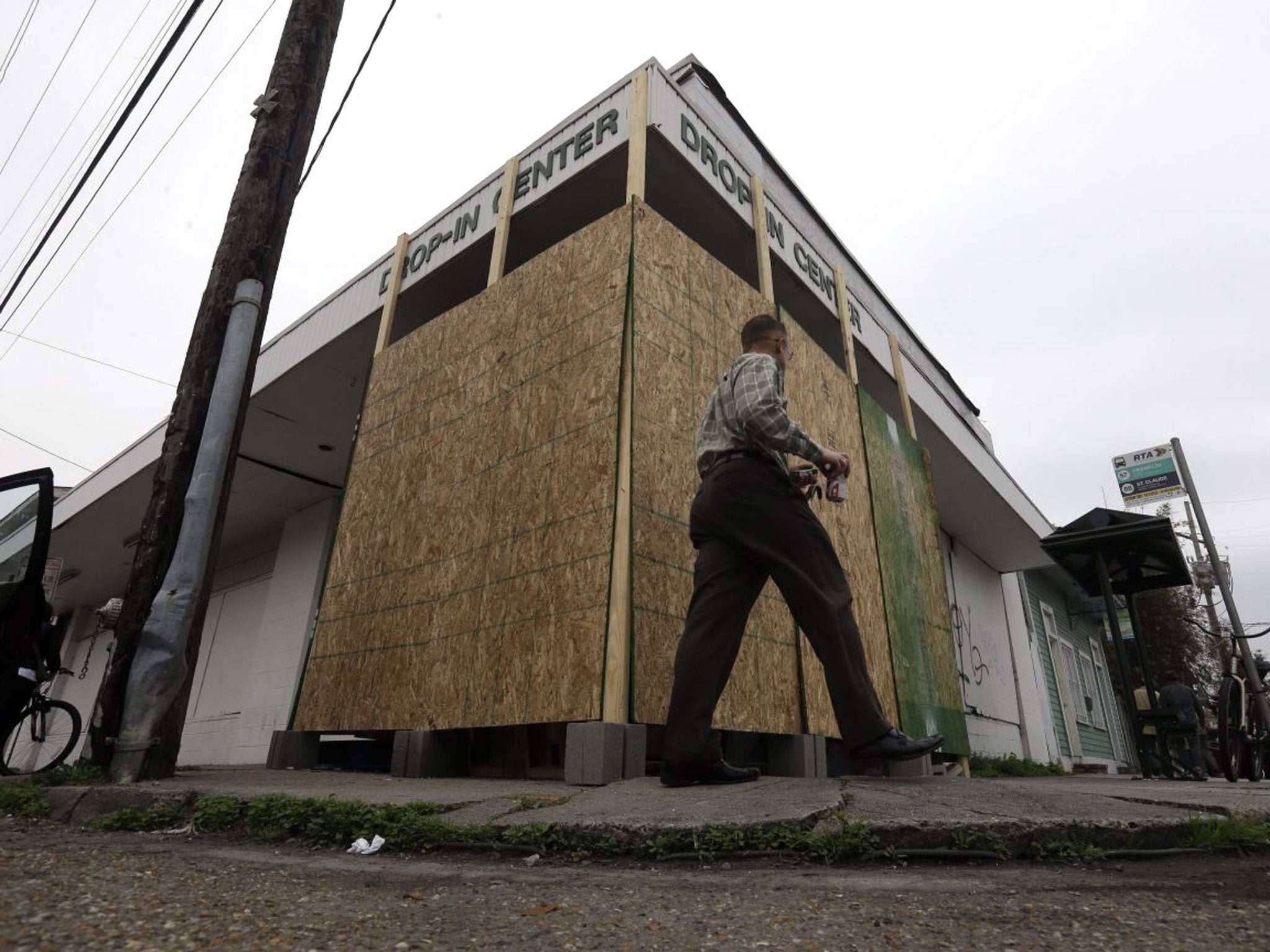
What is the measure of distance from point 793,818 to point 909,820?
1.07 ft

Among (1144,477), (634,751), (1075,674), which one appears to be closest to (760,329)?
(634,751)

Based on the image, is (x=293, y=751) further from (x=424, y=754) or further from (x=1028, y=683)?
(x=1028, y=683)

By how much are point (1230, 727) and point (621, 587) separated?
23.8 feet

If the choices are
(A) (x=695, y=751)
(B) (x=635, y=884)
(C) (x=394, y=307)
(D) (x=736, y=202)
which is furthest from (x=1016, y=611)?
(B) (x=635, y=884)

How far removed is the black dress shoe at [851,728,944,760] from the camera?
9.22ft

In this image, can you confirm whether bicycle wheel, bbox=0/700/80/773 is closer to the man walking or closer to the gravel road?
the gravel road

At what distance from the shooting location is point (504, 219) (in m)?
6.16

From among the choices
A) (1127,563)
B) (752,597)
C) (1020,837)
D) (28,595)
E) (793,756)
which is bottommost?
(1020,837)

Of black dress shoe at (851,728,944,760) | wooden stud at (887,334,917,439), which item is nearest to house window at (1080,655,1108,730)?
wooden stud at (887,334,917,439)

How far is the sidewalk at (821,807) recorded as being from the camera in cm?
215

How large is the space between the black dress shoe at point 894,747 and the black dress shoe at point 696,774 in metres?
0.50

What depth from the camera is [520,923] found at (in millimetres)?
1571

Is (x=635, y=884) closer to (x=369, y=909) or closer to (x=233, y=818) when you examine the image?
(x=369, y=909)

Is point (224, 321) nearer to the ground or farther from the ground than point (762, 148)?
nearer to the ground
